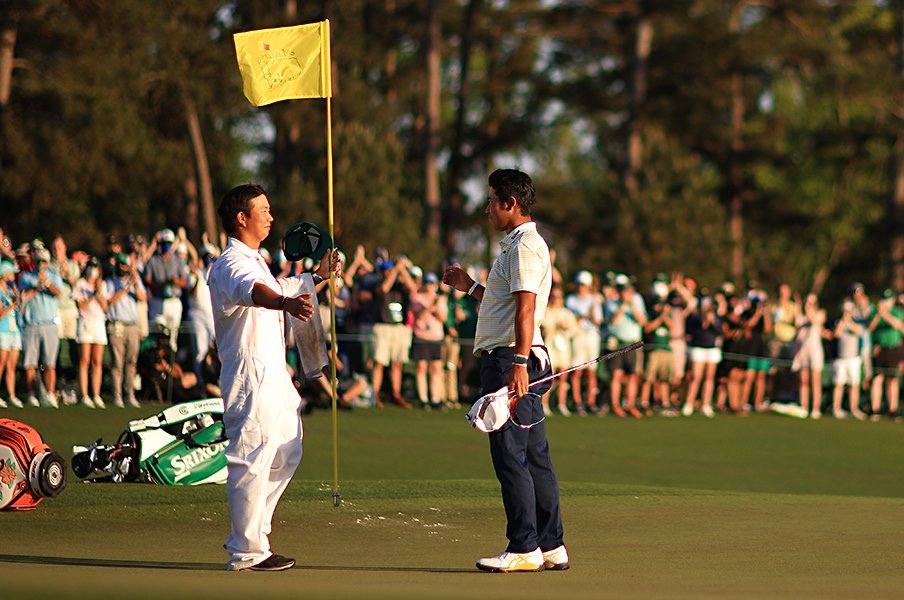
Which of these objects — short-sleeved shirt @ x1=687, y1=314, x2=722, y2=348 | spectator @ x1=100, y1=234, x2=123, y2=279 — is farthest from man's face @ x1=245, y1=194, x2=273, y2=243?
short-sleeved shirt @ x1=687, y1=314, x2=722, y2=348

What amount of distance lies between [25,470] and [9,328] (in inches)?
316

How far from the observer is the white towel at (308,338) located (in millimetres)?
8336

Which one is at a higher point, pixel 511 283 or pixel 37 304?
pixel 511 283

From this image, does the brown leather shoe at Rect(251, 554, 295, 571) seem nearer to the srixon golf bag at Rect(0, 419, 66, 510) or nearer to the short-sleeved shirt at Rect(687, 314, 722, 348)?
the srixon golf bag at Rect(0, 419, 66, 510)

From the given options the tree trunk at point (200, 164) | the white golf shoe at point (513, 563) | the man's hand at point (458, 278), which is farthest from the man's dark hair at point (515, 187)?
the tree trunk at point (200, 164)

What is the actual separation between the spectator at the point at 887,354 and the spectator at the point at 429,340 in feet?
Answer: 24.8

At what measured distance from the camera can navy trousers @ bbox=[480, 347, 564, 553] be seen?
8.20 m

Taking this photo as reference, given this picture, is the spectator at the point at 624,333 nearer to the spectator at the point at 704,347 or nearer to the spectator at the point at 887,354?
the spectator at the point at 704,347

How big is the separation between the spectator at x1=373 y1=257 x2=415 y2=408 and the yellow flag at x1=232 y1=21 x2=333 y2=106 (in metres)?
10.5

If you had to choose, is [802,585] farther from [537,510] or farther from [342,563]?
[342,563]

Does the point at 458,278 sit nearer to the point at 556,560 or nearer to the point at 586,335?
the point at 556,560

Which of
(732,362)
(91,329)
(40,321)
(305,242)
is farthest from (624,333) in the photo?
(305,242)

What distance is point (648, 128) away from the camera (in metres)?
43.3

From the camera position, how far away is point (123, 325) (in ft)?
62.6
